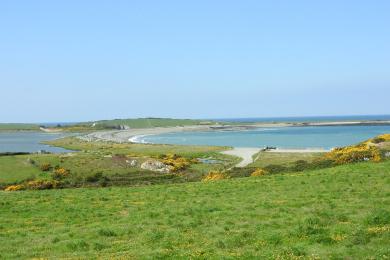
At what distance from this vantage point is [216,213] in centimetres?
2438

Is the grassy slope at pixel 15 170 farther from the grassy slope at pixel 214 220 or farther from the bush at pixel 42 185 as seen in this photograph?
the grassy slope at pixel 214 220

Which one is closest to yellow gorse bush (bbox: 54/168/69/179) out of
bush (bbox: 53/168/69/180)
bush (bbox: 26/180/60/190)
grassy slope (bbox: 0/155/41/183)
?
bush (bbox: 53/168/69/180)

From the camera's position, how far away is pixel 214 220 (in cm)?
2259

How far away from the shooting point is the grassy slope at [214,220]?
16328mm

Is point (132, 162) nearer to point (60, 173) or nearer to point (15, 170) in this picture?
point (60, 173)

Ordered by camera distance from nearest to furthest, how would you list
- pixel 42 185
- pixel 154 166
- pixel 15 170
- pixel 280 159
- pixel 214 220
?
pixel 214 220, pixel 42 185, pixel 15 170, pixel 154 166, pixel 280 159

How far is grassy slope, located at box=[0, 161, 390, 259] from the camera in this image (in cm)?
1633

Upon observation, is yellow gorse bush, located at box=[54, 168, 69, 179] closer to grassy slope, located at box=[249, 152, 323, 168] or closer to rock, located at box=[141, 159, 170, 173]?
rock, located at box=[141, 159, 170, 173]

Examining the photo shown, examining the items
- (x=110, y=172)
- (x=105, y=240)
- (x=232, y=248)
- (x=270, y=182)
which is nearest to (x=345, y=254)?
(x=232, y=248)

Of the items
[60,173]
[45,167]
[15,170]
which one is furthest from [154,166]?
[15,170]

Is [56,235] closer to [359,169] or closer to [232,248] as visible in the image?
[232,248]

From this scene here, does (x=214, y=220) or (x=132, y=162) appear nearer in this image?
(x=214, y=220)

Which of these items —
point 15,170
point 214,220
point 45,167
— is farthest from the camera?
point 45,167

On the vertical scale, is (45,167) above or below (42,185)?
above
